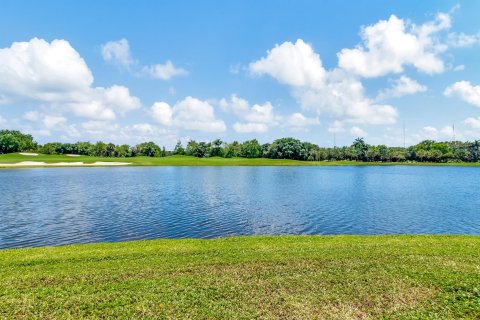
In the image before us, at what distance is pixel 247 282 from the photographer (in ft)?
38.3

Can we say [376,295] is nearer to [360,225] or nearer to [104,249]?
[104,249]

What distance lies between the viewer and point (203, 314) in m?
9.41

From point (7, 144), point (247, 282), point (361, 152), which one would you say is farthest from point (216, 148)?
point (247, 282)

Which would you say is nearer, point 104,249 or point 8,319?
point 8,319

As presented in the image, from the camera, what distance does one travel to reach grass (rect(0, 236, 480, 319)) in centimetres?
959

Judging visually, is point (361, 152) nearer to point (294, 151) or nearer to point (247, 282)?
point (294, 151)

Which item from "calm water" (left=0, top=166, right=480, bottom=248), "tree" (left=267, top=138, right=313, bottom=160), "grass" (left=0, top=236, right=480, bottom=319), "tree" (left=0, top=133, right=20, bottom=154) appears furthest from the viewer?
"tree" (left=267, top=138, right=313, bottom=160)

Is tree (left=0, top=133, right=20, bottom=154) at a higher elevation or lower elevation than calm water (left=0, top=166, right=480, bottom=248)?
higher

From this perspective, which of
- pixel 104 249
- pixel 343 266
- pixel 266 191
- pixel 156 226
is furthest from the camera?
pixel 266 191

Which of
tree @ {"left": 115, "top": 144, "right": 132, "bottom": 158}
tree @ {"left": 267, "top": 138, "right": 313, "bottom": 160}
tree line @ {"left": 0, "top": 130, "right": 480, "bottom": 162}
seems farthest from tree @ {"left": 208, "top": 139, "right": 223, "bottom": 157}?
tree @ {"left": 115, "top": 144, "right": 132, "bottom": 158}

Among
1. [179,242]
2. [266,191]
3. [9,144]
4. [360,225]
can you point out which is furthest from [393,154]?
[9,144]

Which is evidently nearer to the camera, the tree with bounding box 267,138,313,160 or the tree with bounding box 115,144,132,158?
the tree with bounding box 267,138,313,160

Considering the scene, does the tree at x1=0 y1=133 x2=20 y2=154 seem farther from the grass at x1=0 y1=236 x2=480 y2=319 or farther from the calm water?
the grass at x1=0 y1=236 x2=480 y2=319

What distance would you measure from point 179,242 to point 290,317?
1157cm
